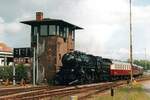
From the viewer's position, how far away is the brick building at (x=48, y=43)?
46.8 m

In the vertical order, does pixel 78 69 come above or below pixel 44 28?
below

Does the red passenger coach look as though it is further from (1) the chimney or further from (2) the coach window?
(1) the chimney

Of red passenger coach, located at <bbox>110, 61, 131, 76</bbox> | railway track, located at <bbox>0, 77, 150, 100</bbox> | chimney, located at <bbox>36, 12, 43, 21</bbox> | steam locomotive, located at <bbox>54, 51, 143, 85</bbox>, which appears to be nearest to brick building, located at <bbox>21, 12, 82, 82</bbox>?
chimney, located at <bbox>36, 12, 43, 21</bbox>

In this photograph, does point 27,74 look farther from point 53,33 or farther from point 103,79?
point 103,79

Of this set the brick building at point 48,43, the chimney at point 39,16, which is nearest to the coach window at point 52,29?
the brick building at point 48,43

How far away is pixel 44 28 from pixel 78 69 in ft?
28.5

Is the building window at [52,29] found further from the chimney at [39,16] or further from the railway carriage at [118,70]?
the railway carriage at [118,70]

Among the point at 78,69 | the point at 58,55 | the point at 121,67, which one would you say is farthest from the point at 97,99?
the point at 121,67

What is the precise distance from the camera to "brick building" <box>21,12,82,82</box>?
4681 cm

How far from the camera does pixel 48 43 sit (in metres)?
47.4

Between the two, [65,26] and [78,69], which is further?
[65,26]

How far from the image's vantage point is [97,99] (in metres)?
23.9

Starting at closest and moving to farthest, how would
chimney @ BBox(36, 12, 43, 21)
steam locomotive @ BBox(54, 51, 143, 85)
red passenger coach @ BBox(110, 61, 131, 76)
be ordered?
1. steam locomotive @ BBox(54, 51, 143, 85)
2. chimney @ BBox(36, 12, 43, 21)
3. red passenger coach @ BBox(110, 61, 131, 76)

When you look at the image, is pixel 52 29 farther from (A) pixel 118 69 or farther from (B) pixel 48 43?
(A) pixel 118 69
